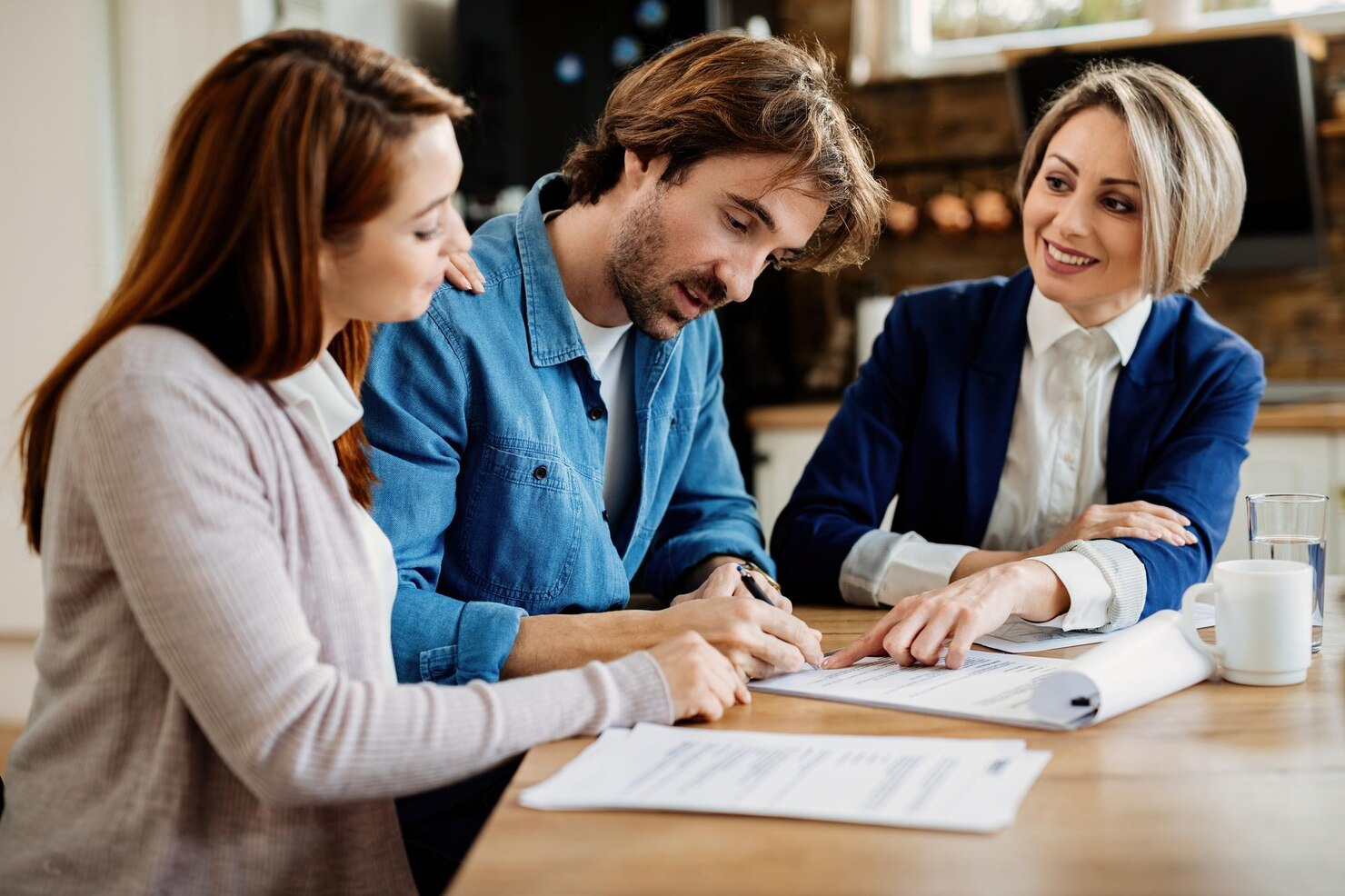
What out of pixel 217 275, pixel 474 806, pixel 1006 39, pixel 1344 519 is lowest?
pixel 1344 519

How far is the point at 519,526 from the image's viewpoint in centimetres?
148

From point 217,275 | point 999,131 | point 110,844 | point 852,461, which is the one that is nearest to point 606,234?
point 852,461

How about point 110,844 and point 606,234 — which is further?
point 606,234

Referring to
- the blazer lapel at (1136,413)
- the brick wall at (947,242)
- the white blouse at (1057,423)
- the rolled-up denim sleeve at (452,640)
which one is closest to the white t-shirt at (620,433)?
the rolled-up denim sleeve at (452,640)

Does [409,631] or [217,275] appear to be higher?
[217,275]

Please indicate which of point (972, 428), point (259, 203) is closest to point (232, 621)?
point (259, 203)

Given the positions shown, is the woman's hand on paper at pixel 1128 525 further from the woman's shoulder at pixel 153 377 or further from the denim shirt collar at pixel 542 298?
the woman's shoulder at pixel 153 377

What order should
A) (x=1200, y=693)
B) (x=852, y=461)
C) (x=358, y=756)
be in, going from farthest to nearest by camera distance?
1. (x=852, y=461)
2. (x=1200, y=693)
3. (x=358, y=756)

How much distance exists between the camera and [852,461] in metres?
1.91

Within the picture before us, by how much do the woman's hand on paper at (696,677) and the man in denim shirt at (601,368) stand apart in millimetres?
117

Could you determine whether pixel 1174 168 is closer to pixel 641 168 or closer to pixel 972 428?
pixel 972 428

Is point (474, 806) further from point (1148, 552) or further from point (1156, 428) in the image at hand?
point (1156, 428)

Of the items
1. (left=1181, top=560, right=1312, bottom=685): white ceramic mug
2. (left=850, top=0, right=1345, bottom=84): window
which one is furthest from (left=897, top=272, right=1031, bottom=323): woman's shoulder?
(left=850, top=0, right=1345, bottom=84): window

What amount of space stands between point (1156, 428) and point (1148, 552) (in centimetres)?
33
